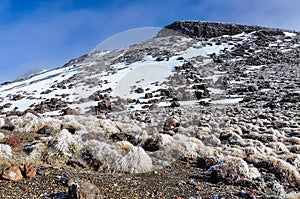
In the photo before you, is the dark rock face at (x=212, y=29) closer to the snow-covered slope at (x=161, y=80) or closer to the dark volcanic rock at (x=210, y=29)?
the dark volcanic rock at (x=210, y=29)

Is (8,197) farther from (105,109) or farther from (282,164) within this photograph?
(105,109)

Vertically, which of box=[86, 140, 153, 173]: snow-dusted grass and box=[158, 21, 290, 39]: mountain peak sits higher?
Result: box=[158, 21, 290, 39]: mountain peak

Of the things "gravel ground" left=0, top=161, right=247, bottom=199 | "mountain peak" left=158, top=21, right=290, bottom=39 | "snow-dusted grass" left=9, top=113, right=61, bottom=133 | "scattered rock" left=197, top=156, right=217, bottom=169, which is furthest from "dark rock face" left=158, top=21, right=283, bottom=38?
"gravel ground" left=0, top=161, right=247, bottom=199

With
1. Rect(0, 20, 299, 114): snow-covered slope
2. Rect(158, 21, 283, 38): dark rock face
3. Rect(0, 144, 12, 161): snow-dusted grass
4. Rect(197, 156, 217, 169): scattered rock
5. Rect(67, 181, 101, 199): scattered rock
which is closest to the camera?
Rect(67, 181, 101, 199): scattered rock

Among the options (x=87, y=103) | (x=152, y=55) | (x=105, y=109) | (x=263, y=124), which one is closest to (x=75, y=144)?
(x=263, y=124)

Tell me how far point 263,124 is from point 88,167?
12544 mm

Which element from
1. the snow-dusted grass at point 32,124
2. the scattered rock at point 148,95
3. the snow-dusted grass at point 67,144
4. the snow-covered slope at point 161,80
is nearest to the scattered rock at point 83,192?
the snow-dusted grass at point 67,144

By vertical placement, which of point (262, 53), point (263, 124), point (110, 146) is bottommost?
point (263, 124)

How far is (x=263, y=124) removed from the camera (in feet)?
54.2

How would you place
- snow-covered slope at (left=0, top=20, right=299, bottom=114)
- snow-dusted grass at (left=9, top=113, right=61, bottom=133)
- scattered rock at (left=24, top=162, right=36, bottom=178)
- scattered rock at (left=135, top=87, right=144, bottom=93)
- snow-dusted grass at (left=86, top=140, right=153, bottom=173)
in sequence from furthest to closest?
scattered rock at (left=135, top=87, right=144, bottom=93)
snow-covered slope at (left=0, top=20, right=299, bottom=114)
snow-dusted grass at (left=9, top=113, right=61, bottom=133)
snow-dusted grass at (left=86, top=140, right=153, bottom=173)
scattered rock at (left=24, top=162, right=36, bottom=178)

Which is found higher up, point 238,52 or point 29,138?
point 238,52

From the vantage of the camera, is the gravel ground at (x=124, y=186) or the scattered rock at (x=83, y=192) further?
the gravel ground at (x=124, y=186)

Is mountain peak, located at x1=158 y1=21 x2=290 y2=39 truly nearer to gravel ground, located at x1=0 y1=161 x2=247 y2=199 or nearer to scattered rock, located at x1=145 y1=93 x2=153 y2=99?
scattered rock, located at x1=145 y1=93 x2=153 y2=99

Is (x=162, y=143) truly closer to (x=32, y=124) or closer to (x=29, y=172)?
(x=29, y=172)
